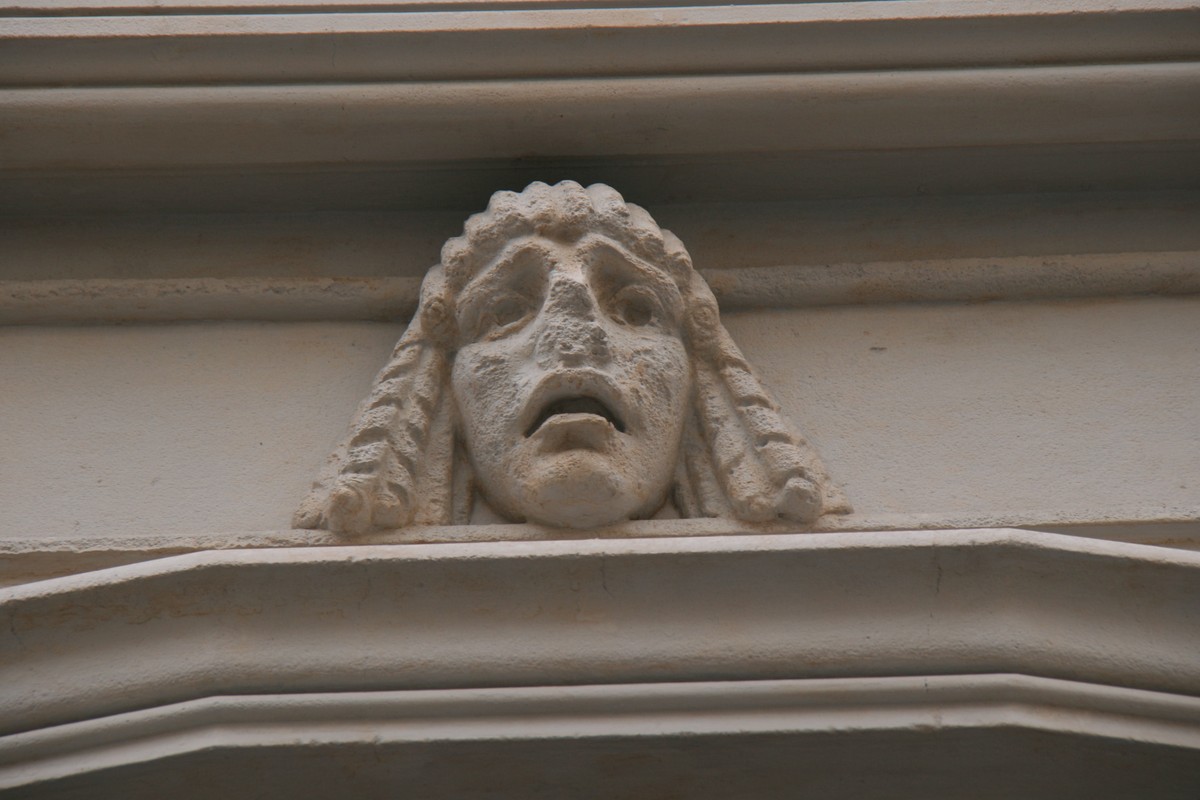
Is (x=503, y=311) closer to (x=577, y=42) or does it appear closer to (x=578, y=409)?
(x=578, y=409)

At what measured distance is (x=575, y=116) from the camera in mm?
2168

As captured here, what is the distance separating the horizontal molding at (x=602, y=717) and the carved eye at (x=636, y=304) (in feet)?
1.81

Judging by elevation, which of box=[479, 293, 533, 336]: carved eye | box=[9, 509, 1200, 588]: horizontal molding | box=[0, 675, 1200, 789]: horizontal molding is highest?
box=[479, 293, 533, 336]: carved eye

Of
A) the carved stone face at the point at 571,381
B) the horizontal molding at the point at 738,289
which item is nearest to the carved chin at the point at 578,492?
the carved stone face at the point at 571,381

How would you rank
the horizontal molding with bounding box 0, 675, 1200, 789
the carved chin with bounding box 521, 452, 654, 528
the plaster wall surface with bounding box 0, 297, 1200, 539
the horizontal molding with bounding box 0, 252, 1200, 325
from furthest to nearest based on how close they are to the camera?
the horizontal molding with bounding box 0, 252, 1200, 325, the plaster wall surface with bounding box 0, 297, 1200, 539, the carved chin with bounding box 521, 452, 654, 528, the horizontal molding with bounding box 0, 675, 1200, 789

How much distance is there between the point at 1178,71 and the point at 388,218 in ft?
3.85

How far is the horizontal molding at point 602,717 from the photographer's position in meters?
1.53

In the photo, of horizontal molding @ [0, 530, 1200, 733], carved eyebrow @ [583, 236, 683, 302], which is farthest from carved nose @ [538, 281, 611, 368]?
horizontal molding @ [0, 530, 1200, 733]

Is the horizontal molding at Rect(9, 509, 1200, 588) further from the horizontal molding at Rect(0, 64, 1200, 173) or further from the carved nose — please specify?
the horizontal molding at Rect(0, 64, 1200, 173)

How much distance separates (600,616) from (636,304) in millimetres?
494

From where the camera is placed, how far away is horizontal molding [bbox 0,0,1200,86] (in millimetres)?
2176

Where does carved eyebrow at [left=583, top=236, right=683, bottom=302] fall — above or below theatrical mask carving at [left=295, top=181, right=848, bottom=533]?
above

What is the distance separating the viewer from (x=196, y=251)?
2.22 meters

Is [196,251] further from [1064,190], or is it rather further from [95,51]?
[1064,190]
